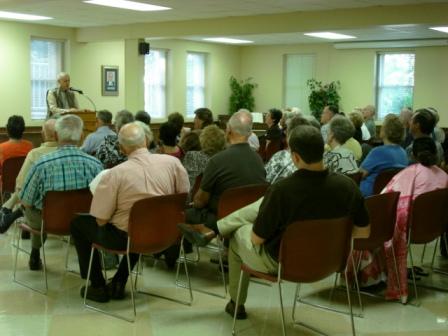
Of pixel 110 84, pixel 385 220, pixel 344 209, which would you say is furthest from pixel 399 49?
pixel 344 209

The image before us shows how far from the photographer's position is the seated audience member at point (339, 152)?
15.8ft

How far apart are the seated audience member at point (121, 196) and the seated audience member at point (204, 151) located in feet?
2.46

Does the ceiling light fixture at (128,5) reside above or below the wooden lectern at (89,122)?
above

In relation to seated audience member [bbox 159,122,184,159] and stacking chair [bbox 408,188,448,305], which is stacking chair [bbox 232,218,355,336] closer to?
stacking chair [bbox 408,188,448,305]

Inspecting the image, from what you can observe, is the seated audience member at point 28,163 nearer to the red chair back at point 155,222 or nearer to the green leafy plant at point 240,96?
the red chair back at point 155,222

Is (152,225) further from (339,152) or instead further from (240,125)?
(339,152)

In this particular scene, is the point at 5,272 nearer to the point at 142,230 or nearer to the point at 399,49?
the point at 142,230

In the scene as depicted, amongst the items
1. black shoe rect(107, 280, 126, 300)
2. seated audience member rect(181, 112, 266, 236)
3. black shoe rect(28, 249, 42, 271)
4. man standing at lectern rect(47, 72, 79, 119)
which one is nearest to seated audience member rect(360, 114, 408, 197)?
seated audience member rect(181, 112, 266, 236)

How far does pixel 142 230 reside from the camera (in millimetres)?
3697

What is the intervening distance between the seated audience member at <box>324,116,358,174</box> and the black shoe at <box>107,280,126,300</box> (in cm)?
178

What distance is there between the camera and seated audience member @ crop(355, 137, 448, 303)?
4.15 m

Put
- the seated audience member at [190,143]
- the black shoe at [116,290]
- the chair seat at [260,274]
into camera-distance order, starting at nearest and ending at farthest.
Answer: the chair seat at [260,274] < the black shoe at [116,290] < the seated audience member at [190,143]

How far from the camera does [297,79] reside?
48.3 ft

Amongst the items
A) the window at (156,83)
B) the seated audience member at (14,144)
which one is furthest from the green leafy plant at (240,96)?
the seated audience member at (14,144)
